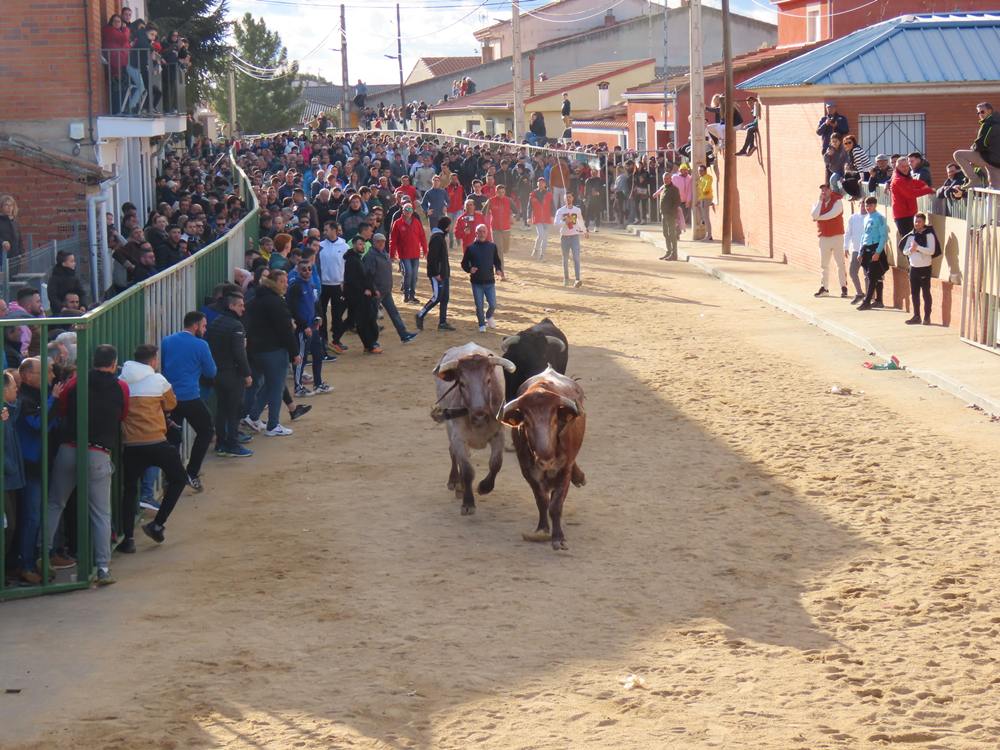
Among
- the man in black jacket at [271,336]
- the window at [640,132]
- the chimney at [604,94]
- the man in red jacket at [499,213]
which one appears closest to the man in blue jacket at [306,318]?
the man in black jacket at [271,336]

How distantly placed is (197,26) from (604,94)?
25.8 metres

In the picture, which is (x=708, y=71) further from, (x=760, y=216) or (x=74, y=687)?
(x=74, y=687)

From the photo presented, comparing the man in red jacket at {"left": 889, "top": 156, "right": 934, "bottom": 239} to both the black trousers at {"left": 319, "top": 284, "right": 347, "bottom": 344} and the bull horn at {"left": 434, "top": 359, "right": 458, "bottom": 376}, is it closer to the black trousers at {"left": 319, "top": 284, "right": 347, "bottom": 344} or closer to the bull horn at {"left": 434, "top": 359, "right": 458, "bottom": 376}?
the black trousers at {"left": 319, "top": 284, "right": 347, "bottom": 344}

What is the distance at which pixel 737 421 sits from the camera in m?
15.5

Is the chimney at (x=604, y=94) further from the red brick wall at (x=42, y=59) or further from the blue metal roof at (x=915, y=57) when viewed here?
the red brick wall at (x=42, y=59)

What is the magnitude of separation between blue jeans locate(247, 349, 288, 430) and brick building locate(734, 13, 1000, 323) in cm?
1515

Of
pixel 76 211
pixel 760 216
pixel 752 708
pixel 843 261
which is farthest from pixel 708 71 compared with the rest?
pixel 752 708

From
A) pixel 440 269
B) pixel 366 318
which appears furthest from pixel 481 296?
pixel 366 318

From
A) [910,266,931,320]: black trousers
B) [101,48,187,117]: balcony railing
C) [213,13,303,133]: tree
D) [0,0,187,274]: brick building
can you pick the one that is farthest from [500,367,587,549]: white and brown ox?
[213,13,303,133]: tree

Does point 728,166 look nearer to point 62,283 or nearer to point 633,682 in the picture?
point 62,283

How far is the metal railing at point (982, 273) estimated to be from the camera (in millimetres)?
18312

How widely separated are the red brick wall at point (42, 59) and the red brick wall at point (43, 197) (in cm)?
112

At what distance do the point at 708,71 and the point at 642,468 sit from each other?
108 feet

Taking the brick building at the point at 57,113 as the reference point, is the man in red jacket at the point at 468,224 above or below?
below
